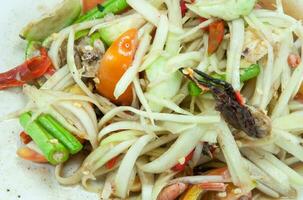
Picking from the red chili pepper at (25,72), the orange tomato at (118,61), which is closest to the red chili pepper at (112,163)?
the orange tomato at (118,61)

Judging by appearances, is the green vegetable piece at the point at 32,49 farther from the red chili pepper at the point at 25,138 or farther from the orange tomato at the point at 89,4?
the red chili pepper at the point at 25,138

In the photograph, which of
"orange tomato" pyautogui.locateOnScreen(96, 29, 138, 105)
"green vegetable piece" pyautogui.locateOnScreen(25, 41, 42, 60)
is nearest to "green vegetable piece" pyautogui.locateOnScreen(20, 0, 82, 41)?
"green vegetable piece" pyautogui.locateOnScreen(25, 41, 42, 60)

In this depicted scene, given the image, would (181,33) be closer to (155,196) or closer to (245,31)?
(245,31)

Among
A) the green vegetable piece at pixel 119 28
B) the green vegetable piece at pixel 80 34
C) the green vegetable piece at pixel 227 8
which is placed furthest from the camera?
the green vegetable piece at pixel 80 34

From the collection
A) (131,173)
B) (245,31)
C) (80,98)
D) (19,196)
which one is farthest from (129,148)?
(245,31)

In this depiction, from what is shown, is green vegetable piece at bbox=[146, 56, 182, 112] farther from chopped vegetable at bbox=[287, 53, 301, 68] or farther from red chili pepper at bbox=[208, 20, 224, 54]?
chopped vegetable at bbox=[287, 53, 301, 68]
